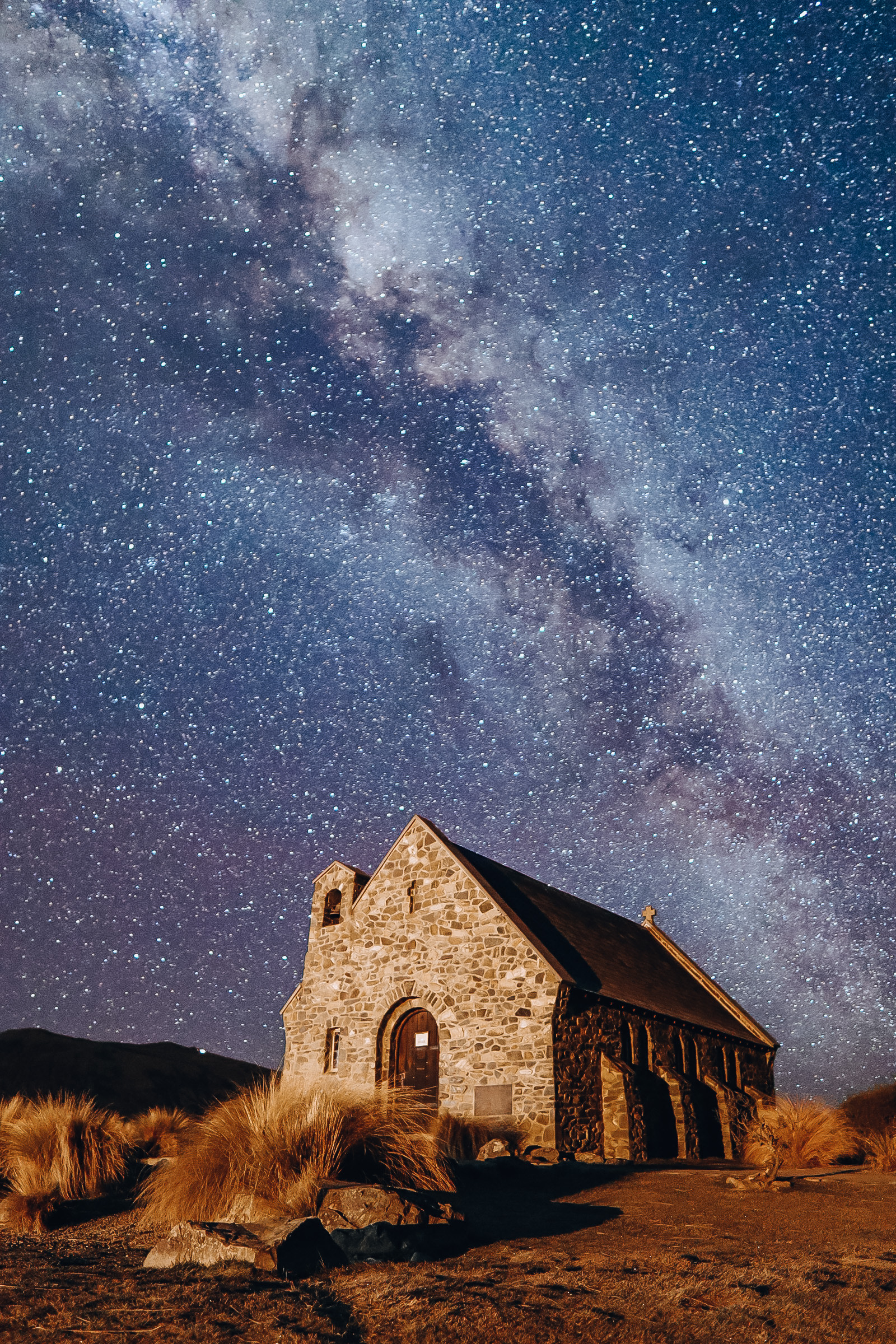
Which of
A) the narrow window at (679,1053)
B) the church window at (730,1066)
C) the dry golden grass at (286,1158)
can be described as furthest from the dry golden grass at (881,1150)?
the dry golden grass at (286,1158)

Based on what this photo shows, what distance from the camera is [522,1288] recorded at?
612 cm

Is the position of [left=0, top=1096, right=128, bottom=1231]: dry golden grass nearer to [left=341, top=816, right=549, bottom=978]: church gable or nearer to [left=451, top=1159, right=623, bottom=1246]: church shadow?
[left=451, top=1159, right=623, bottom=1246]: church shadow

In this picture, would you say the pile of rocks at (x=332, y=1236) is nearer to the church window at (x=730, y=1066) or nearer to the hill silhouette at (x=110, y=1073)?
the church window at (x=730, y=1066)

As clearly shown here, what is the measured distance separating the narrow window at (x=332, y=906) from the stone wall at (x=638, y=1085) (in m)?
7.69

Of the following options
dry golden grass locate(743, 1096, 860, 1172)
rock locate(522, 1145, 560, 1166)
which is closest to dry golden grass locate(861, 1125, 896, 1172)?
dry golden grass locate(743, 1096, 860, 1172)

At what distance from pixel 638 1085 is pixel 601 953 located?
15.7 feet

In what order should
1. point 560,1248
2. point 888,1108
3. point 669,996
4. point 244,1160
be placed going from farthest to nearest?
point 888,1108 < point 669,996 < point 244,1160 < point 560,1248

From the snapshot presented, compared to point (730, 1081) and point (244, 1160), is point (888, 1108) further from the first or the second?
point (244, 1160)

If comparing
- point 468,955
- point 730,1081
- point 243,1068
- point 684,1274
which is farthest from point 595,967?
point 243,1068

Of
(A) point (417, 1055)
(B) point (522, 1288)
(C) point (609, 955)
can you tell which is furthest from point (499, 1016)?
(B) point (522, 1288)

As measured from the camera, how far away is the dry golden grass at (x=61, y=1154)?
1164cm

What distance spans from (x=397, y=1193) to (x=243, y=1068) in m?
51.1

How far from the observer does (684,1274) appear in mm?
6594

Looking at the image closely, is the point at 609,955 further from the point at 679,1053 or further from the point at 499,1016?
the point at 499,1016
